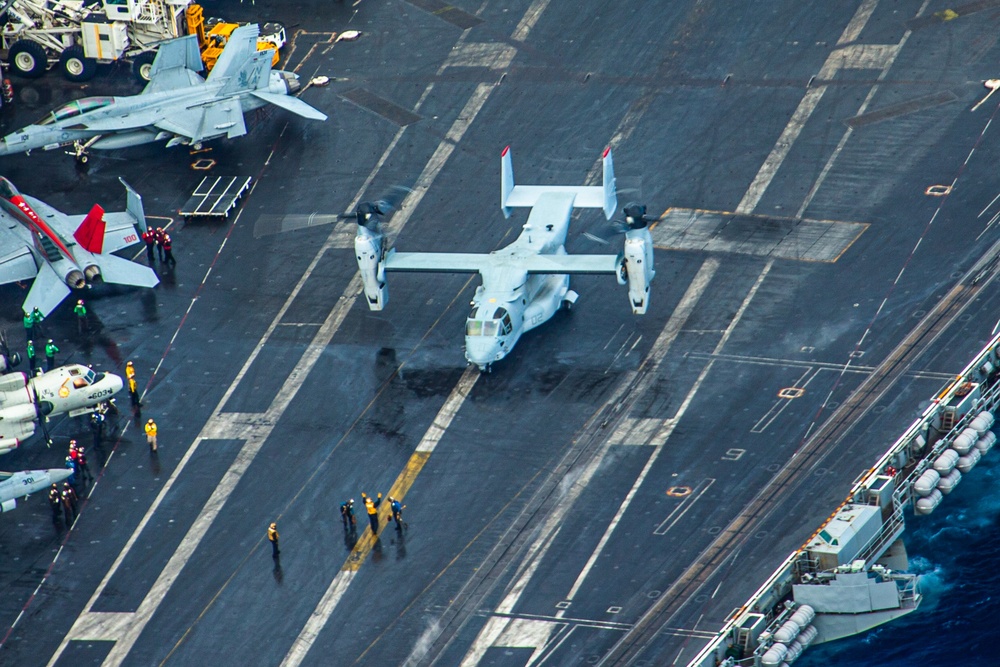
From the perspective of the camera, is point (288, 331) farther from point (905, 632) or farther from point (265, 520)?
point (905, 632)

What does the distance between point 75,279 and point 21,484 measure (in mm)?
22299

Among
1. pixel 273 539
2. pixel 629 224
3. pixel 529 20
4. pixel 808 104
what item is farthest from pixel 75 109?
pixel 808 104

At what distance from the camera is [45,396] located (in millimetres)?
122438

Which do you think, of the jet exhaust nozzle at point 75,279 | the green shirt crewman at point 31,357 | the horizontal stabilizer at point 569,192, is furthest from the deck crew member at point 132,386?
the horizontal stabilizer at point 569,192

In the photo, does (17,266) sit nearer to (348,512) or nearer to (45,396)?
(45,396)

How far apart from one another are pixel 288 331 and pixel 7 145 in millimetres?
29120

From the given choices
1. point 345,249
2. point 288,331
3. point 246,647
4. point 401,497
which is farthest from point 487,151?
point 246,647

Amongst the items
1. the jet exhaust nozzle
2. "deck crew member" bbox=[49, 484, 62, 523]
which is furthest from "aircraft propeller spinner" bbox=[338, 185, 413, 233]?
"deck crew member" bbox=[49, 484, 62, 523]

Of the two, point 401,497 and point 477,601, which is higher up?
point 401,497

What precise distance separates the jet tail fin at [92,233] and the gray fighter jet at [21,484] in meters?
23.2

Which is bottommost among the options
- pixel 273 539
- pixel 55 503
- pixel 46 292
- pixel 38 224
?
pixel 273 539

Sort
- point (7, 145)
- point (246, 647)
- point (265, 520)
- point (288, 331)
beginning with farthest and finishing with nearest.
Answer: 1. point (7, 145)
2. point (288, 331)
3. point (265, 520)
4. point (246, 647)

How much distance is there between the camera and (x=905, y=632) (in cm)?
11000

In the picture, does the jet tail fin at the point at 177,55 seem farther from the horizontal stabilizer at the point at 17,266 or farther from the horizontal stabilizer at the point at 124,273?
the horizontal stabilizer at the point at 17,266
